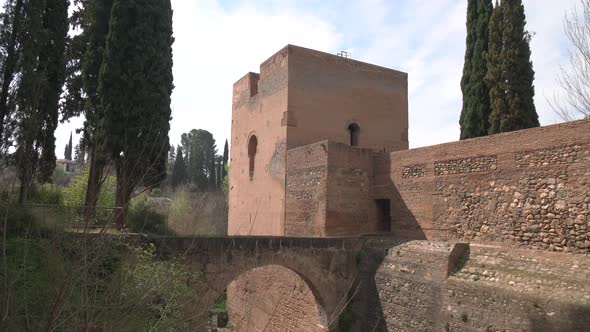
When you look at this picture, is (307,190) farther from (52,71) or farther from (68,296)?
(68,296)

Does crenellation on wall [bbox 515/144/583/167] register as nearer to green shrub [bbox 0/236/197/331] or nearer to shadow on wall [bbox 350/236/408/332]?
shadow on wall [bbox 350/236/408/332]

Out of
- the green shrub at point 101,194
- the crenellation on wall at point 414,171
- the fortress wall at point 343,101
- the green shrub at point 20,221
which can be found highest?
the fortress wall at point 343,101

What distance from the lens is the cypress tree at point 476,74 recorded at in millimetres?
16125

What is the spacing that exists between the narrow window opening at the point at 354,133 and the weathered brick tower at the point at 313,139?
36 millimetres

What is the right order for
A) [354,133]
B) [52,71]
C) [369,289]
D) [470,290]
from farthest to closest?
[354,133] → [369,289] → [52,71] → [470,290]

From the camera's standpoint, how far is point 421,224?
11.5 metres

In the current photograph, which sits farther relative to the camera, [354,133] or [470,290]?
[354,133]

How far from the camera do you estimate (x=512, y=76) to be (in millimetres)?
14539

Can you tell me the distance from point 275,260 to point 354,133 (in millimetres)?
6928

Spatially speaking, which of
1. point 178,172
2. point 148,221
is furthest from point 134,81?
point 178,172

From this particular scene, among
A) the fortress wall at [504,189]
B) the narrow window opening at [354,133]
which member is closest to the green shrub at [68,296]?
the fortress wall at [504,189]

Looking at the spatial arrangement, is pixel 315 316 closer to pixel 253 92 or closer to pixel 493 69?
pixel 253 92

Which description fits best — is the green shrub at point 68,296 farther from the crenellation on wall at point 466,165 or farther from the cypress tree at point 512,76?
the cypress tree at point 512,76

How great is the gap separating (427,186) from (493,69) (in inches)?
246
